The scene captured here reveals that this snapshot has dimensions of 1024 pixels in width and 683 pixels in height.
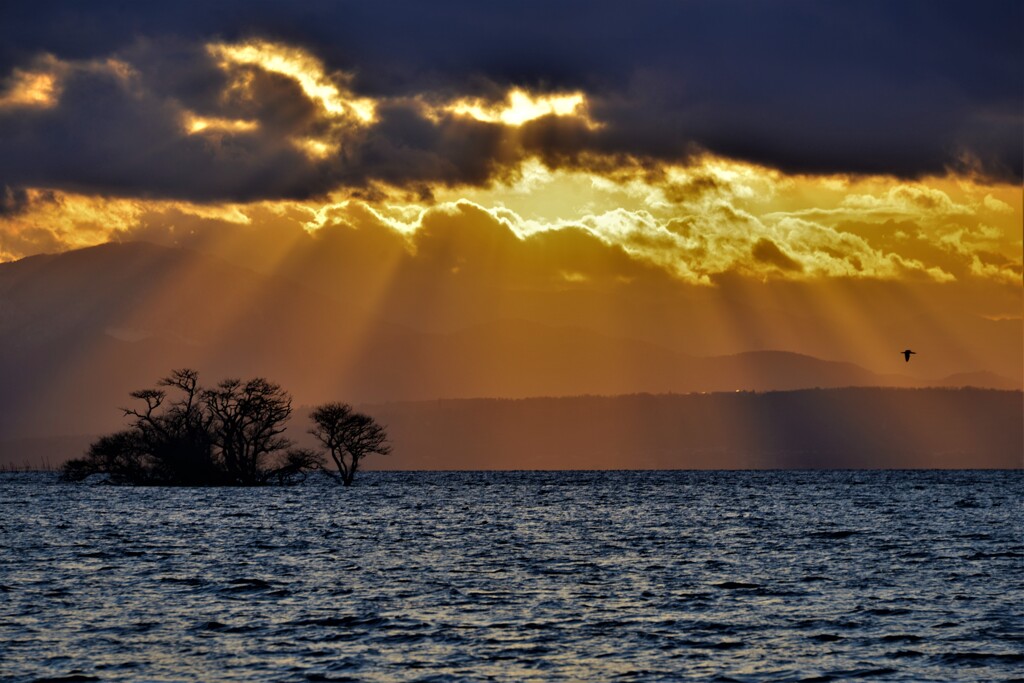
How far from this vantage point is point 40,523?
4166 inches

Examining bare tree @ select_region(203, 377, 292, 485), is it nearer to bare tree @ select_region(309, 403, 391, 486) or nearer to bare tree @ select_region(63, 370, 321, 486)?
bare tree @ select_region(63, 370, 321, 486)

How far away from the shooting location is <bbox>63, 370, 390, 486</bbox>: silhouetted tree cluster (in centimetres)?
16150

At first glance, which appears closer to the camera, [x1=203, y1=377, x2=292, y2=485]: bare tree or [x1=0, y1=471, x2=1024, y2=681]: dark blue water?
[x1=0, y1=471, x2=1024, y2=681]: dark blue water

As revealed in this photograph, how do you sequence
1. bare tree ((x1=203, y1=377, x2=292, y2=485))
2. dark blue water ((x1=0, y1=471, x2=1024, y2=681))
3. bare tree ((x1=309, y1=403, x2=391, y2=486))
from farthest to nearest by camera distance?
1. bare tree ((x1=309, y1=403, x2=391, y2=486))
2. bare tree ((x1=203, y1=377, x2=292, y2=485))
3. dark blue water ((x1=0, y1=471, x2=1024, y2=681))

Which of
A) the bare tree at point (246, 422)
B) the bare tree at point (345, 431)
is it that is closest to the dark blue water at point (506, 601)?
the bare tree at point (246, 422)

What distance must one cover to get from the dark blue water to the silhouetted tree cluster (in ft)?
181

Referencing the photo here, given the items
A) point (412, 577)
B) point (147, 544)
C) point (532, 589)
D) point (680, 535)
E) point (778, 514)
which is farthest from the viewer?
point (778, 514)

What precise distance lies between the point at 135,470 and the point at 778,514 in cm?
9409

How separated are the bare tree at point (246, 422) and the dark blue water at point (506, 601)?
2131 inches

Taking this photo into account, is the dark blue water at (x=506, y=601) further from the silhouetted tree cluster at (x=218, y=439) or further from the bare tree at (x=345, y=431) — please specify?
the bare tree at (x=345, y=431)

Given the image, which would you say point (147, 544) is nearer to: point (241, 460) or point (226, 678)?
point (226, 678)

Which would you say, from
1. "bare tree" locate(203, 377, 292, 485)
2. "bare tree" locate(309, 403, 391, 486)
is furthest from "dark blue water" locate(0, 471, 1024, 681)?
"bare tree" locate(309, 403, 391, 486)

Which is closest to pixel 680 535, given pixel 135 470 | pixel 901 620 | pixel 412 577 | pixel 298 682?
pixel 412 577

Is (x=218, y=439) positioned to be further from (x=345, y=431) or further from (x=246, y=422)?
(x=345, y=431)
